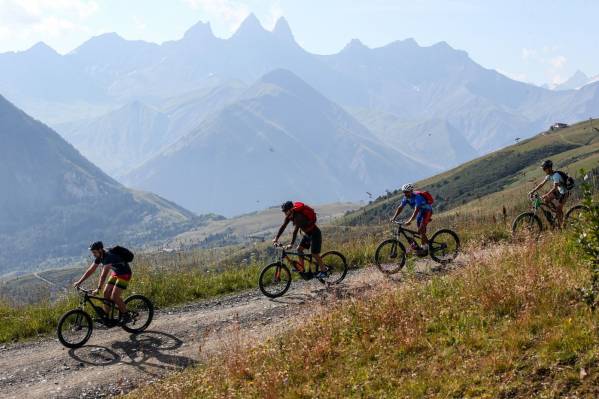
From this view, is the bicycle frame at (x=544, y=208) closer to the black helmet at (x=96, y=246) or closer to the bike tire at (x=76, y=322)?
the black helmet at (x=96, y=246)

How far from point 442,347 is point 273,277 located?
898 cm

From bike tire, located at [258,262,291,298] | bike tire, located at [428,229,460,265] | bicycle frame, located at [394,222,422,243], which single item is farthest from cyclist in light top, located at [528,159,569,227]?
bike tire, located at [258,262,291,298]

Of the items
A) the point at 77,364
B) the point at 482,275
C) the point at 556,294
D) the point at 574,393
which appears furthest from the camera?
the point at 77,364

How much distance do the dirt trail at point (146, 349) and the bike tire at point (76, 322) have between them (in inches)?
7.9

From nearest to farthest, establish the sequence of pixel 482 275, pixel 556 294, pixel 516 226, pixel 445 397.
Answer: pixel 445 397, pixel 556 294, pixel 482 275, pixel 516 226

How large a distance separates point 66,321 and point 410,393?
9.81m

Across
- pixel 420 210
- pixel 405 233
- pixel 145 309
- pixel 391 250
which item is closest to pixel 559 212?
pixel 420 210

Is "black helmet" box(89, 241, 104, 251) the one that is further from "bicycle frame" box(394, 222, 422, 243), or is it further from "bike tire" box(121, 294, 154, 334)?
"bicycle frame" box(394, 222, 422, 243)

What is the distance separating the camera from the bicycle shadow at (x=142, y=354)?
11609 mm

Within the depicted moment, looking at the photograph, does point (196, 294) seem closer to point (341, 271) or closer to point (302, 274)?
point (302, 274)

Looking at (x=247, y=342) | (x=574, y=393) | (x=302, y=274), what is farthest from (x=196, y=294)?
(x=574, y=393)

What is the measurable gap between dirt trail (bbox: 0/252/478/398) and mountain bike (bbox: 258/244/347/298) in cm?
56

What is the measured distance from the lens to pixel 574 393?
6.39 m

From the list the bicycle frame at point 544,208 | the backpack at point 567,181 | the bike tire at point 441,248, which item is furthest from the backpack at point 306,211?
the backpack at point 567,181
